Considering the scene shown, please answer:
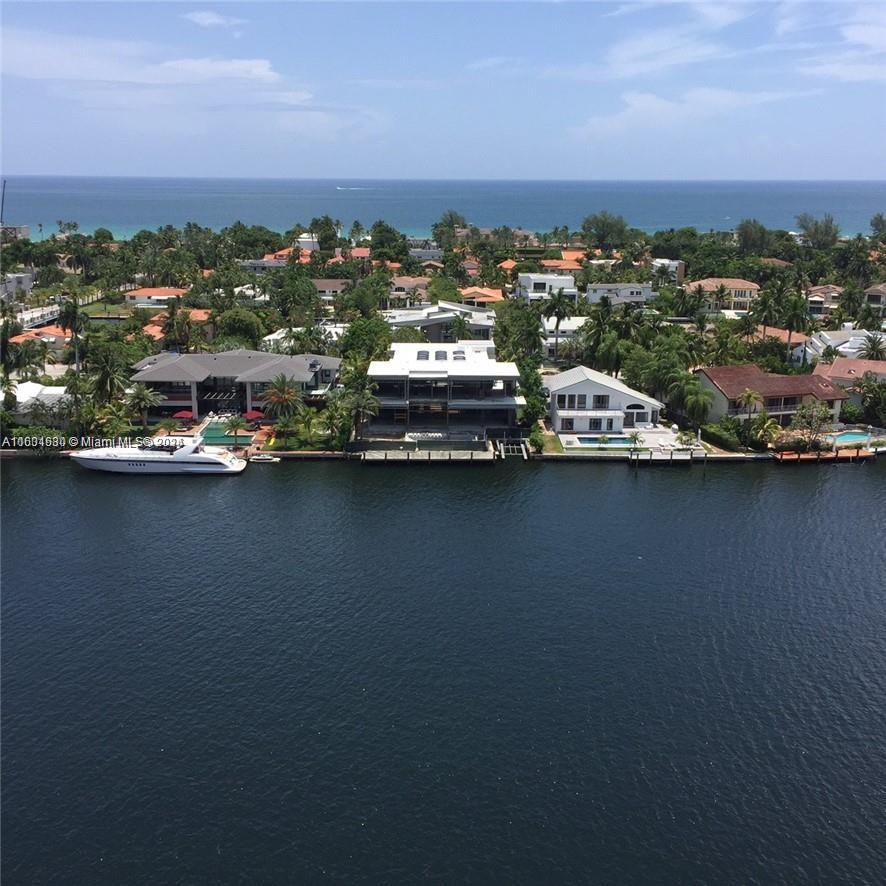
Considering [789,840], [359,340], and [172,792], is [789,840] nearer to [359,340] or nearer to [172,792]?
[172,792]

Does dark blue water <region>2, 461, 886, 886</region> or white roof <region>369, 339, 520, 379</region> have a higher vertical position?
white roof <region>369, 339, 520, 379</region>

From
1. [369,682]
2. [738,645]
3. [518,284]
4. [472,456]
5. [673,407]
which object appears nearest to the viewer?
[369,682]

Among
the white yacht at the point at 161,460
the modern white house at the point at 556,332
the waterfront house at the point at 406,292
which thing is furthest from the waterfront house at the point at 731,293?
the white yacht at the point at 161,460

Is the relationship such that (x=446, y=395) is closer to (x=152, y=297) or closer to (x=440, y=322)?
(x=440, y=322)

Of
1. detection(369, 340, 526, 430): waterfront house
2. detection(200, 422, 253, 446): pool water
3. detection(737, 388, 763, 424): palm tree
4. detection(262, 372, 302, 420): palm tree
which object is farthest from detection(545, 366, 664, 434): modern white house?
detection(200, 422, 253, 446): pool water

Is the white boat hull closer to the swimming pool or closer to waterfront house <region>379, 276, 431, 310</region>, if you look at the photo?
the swimming pool

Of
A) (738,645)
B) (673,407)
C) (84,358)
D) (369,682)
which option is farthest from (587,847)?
(84,358)

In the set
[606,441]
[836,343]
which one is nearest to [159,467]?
[606,441]
